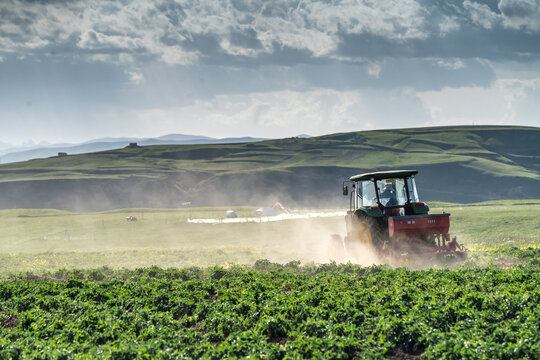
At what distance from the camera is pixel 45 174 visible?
16825 cm

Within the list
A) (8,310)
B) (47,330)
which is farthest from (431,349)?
(8,310)

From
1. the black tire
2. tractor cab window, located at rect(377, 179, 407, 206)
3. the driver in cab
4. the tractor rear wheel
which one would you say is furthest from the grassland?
the driver in cab

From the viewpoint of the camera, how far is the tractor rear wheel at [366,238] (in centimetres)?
1878

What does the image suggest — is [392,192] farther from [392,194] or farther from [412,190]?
[412,190]

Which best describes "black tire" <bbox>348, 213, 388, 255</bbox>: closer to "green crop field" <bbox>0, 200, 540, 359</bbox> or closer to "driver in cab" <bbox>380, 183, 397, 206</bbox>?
"driver in cab" <bbox>380, 183, 397, 206</bbox>

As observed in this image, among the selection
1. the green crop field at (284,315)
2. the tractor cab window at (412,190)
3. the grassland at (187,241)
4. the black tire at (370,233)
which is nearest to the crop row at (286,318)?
the green crop field at (284,315)

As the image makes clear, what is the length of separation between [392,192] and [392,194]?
0.28ft

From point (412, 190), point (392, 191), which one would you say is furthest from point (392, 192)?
point (412, 190)

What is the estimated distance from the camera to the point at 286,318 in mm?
10883

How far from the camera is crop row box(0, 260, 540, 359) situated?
28.7ft

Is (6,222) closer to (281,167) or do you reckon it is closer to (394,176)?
(394,176)

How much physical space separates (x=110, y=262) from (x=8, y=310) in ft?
54.1

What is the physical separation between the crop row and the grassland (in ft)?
25.2

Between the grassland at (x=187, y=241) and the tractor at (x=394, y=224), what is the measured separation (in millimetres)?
2509
